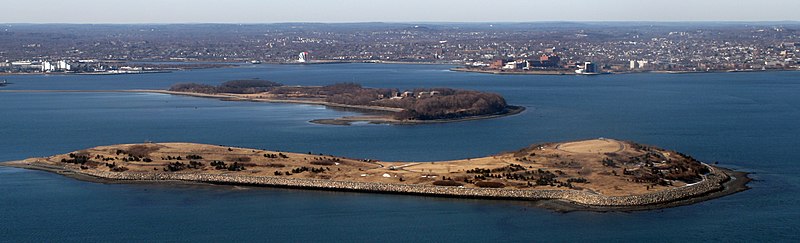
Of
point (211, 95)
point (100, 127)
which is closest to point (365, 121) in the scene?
point (100, 127)

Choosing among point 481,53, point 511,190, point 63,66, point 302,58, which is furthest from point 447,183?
point 481,53

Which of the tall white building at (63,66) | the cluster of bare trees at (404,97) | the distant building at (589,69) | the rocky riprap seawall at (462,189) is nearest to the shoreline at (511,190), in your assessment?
the rocky riprap seawall at (462,189)

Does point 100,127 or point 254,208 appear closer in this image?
point 254,208

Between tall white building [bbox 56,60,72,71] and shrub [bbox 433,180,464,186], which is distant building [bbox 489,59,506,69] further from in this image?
shrub [bbox 433,180,464,186]

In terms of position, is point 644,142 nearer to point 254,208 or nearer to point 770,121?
point 770,121

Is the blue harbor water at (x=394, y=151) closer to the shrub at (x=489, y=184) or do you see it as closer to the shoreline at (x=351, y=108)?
the shrub at (x=489, y=184)

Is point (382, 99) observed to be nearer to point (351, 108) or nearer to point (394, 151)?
point (351, 108)
